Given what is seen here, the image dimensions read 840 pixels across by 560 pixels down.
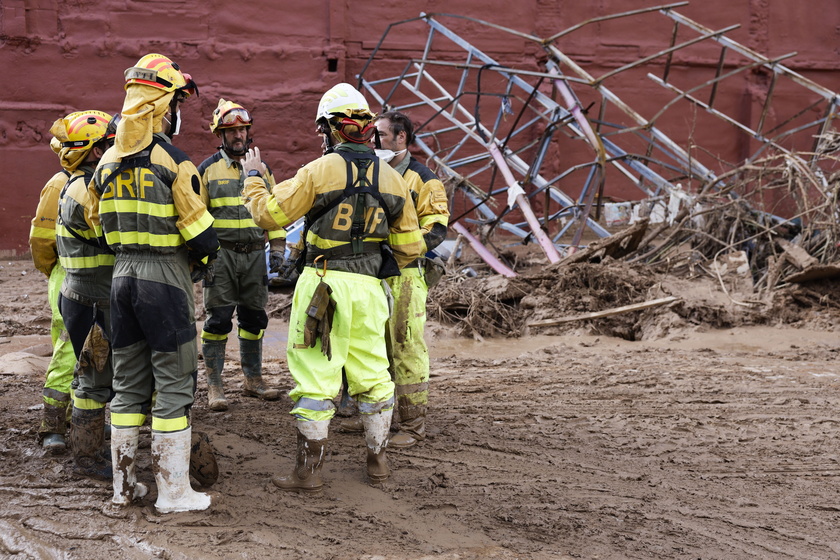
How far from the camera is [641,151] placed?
1334 centimetres

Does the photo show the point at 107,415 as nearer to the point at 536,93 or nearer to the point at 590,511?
the point at 590,511

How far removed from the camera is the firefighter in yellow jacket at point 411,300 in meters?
4.82

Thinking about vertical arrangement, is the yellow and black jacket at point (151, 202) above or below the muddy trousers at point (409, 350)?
above

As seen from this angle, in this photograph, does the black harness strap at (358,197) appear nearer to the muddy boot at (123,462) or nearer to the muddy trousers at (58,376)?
the muddy boot at (123,462)

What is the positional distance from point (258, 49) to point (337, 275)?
351 inches

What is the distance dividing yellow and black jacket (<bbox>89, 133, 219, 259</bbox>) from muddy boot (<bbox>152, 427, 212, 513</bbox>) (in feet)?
2.85

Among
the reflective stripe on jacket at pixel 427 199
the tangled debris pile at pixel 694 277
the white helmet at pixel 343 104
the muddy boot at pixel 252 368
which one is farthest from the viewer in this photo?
the tangled debris pile at pixel 694 277

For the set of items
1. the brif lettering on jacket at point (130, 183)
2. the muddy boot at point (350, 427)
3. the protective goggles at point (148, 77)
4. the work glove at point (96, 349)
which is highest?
the protective goggles at point (148, 77)

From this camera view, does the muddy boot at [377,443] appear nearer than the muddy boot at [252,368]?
Yes

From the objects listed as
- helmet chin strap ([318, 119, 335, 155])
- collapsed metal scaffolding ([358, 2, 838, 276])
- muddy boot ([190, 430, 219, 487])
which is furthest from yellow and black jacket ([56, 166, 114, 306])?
collapsed metal scaffolding ([358, 2, 838, 276])

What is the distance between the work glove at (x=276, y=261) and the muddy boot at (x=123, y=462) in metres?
1.81

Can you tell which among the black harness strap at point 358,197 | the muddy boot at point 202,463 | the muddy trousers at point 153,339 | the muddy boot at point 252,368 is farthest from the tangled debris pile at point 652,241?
the muddy trousers at point 153,339

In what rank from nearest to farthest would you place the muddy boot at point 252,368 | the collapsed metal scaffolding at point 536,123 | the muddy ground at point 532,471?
1. the muddy ground at point 532,471
2. the muddy boot at point 252,368
3. the collapsed metal scaffolding at point 536,123

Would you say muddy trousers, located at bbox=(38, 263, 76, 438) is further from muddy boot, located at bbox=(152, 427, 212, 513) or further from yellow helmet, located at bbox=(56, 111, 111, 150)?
muddy boot, located at bbox=(152, 427, 212, 513)
